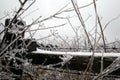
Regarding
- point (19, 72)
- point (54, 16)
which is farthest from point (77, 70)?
point (54, 16)

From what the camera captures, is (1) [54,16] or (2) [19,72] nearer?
(1) [54,16]

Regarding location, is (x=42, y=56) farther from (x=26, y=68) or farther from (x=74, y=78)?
(x=26, y=68)

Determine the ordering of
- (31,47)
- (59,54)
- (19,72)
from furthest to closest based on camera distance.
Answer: (31,47), (19,72), (59,54)

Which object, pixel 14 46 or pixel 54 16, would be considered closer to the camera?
pixel 54 16

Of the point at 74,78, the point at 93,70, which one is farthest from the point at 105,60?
the point at 74,78

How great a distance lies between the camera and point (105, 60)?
2.04m

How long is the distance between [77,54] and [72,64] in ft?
0.39

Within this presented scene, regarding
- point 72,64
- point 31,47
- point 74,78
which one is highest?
point 31,47

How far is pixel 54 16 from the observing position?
4.09ft

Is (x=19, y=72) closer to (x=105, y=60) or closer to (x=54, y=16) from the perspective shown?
(x=105, y=60)

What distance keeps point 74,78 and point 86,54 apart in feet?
1.13

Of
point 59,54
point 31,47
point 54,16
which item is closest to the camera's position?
point 54,16

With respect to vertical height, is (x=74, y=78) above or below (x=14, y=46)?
below

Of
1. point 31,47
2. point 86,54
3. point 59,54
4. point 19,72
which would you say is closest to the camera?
point 86,54
